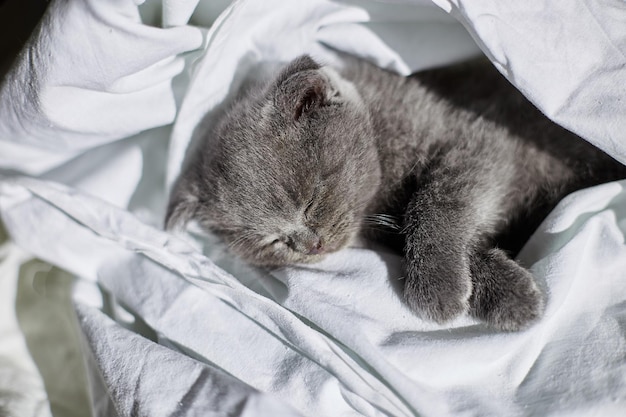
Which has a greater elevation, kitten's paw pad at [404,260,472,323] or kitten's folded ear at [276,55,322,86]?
kitten's folded ear at [276,55,322,86]

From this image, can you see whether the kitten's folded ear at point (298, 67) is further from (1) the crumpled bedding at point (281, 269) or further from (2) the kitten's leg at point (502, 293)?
(2) the kitten's leg at point (502, 293)

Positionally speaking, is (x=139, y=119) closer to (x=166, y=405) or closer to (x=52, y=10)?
(x=52, y=10)

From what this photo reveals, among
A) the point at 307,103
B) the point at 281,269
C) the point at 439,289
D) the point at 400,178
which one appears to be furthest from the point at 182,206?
the point at 439,289

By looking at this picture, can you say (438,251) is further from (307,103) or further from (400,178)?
(307,103)

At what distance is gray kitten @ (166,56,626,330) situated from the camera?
→ 1.23 m

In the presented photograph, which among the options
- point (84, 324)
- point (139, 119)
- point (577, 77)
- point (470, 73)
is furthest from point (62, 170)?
point (577, 77)

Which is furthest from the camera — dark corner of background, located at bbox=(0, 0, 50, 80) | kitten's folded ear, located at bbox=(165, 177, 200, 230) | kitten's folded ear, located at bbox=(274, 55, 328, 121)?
dark corner of background, located at bbox=(0, 0, 50, 80)

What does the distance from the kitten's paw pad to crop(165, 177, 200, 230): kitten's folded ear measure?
532mm

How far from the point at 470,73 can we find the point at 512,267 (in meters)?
0.57

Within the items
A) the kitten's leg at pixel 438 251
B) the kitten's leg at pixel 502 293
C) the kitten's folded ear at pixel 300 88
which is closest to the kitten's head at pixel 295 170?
the kitten's folded ear at pixel 300 88

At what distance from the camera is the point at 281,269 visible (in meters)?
1.36

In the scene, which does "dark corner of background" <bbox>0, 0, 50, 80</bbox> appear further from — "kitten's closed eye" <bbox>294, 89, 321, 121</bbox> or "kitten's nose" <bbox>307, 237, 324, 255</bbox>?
"kitten's nose" <bbox>307, 237, 324, 255</bbox>

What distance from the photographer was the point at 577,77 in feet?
3.86

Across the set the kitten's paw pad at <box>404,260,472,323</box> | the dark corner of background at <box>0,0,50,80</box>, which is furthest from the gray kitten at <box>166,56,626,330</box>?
the dark corner of background at <box>0,0,50,80</box>
